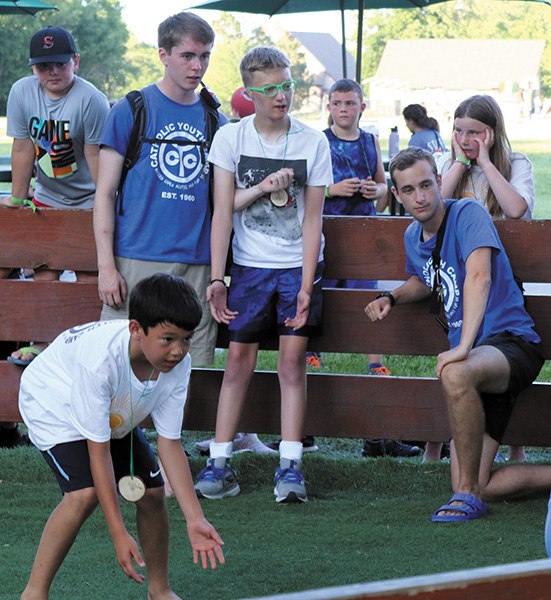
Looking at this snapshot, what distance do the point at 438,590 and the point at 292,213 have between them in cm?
326

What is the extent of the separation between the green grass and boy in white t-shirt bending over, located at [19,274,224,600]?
1.39ft

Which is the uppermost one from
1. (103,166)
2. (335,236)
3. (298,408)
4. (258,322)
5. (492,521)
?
(103,166)

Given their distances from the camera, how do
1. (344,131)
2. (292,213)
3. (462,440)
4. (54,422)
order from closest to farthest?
(54,422), (462,440), (292,213), (344,131)

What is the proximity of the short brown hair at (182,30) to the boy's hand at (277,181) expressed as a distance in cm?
72

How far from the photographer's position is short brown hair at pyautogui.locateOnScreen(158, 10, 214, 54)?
13.1 feet

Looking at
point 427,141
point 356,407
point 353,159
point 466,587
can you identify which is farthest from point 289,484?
point 427,141

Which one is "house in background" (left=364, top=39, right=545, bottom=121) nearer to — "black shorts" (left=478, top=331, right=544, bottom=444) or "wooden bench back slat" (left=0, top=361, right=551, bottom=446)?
"wooden bench back slat" (left=0, top=361, right=551, bottom=446)

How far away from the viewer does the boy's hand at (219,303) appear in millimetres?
4035

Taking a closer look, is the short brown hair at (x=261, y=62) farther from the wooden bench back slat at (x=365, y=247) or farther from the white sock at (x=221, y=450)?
the white sock at (x=221, y=450)

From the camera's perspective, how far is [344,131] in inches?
234

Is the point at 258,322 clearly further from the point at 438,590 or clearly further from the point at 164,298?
the point at 438,590

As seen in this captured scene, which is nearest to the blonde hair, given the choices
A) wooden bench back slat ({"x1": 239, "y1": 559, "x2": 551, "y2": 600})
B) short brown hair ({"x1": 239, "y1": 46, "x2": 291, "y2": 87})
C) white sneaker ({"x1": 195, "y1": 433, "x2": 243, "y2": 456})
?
short brown hair ({"x1": 239, "y1": 46, "x2": 291, "y2": 87})

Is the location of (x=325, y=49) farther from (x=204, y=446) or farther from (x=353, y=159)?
(x=204, y=446)

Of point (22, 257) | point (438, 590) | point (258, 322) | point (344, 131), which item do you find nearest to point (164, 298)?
point (258, 322)
